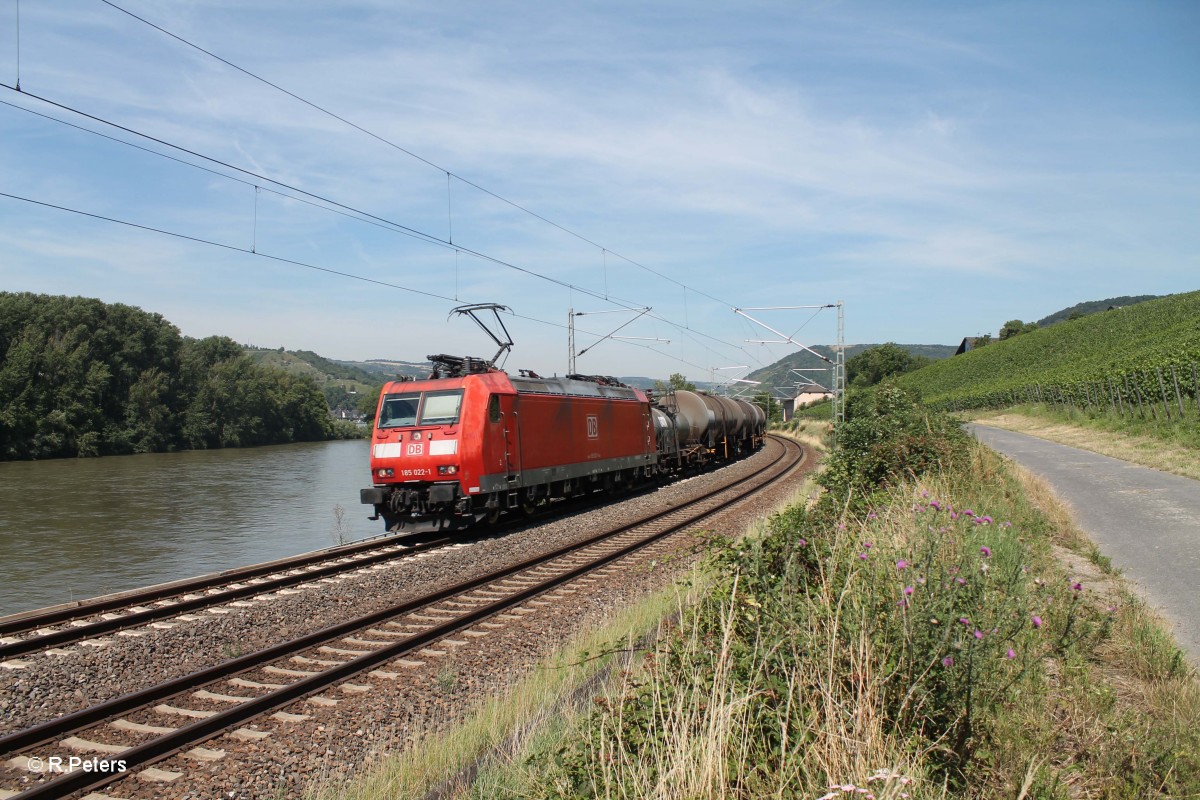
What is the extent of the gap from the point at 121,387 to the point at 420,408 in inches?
2207

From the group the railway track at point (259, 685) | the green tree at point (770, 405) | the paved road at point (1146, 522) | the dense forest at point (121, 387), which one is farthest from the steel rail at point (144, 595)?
the green tree at point (770, 405)

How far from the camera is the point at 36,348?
5394 centimetres

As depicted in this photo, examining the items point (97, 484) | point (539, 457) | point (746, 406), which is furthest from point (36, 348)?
point (539, 457)

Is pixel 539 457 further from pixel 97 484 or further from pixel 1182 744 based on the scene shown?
pixel 97 484

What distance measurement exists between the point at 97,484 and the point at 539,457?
28517 millimetres

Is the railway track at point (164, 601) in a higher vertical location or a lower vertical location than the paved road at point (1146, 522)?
lower

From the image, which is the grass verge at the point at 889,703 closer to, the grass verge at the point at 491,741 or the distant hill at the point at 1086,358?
the grass verge at the point at 491,741

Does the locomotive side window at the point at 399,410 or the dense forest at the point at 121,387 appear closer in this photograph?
the locomotive side window at the point at 399,410

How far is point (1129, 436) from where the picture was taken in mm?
23438

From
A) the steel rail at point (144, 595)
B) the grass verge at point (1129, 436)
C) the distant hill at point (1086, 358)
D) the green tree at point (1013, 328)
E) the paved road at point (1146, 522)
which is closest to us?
the paved road at point (1146, 522)

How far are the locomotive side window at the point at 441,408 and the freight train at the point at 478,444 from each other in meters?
0.02

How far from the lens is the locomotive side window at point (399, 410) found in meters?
15.8

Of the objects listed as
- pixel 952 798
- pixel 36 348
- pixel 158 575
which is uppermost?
pixel 36 348

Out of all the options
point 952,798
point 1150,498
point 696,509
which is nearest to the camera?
point 952,798
